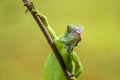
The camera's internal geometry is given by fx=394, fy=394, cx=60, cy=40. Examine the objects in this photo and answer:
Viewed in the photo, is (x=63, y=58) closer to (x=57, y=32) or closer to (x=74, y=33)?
(x=74, y=33)

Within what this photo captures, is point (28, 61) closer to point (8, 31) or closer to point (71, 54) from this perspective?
point (8, 31)

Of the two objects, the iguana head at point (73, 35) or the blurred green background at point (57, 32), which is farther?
the blurred green background at point (57, 32)

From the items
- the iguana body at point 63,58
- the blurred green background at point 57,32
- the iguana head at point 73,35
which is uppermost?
the iguana head at point 73,35

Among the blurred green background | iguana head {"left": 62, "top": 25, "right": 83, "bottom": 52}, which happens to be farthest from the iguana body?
the blurred green background

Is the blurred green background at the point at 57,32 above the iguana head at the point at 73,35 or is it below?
below

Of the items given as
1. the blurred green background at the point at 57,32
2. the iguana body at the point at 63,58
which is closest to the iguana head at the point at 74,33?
the iguana body at the point at 63,58

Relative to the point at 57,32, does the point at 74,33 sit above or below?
above

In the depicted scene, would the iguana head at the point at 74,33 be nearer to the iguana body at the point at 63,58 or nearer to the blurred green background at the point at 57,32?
the iguana body at the point at 63,58

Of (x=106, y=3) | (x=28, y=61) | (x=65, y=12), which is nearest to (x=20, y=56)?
(x=28, y=61)

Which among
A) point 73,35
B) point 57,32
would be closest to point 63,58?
point 73,35
